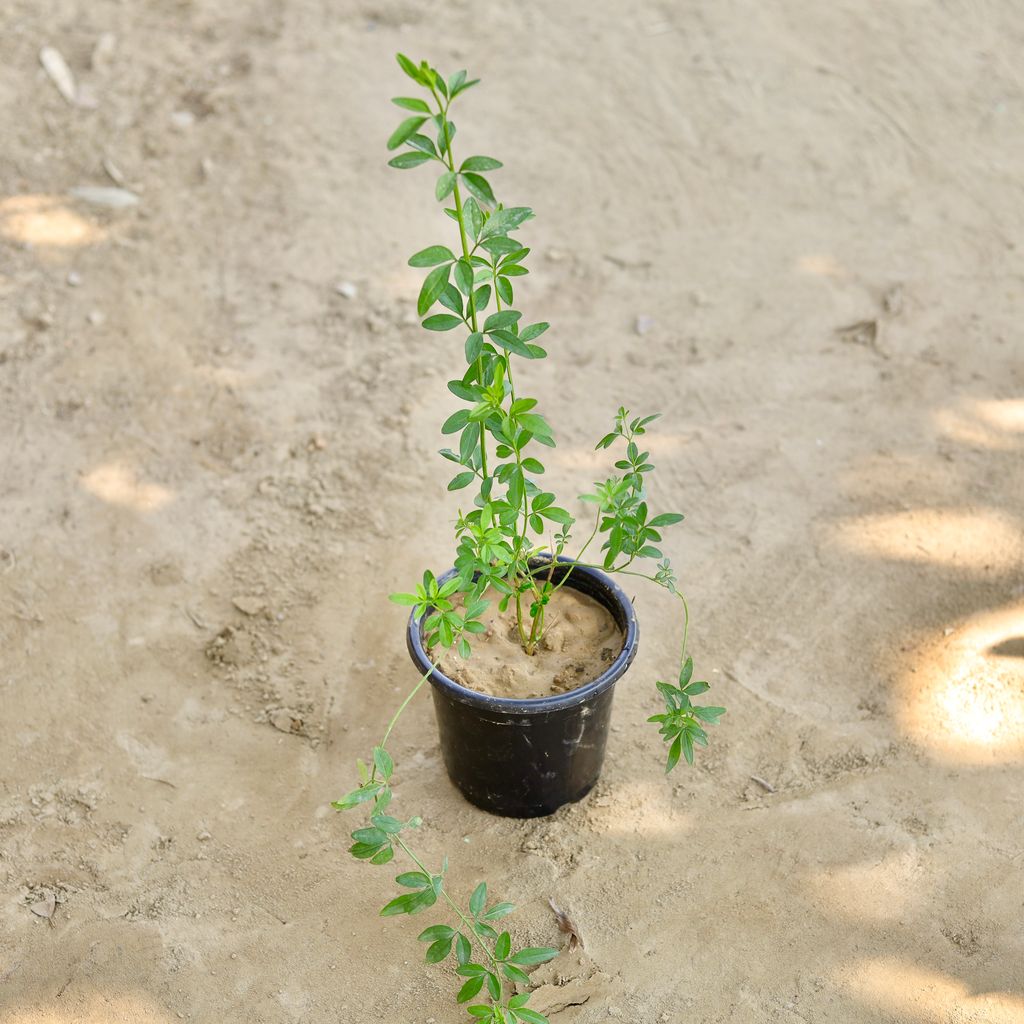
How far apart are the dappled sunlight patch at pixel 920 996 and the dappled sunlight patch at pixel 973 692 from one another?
0.65m

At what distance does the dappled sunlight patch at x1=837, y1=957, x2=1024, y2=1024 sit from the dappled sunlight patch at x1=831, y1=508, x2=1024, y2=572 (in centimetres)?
134

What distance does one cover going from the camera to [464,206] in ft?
6.74

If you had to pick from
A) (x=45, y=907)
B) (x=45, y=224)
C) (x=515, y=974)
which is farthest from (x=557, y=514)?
(x=45, y=224)

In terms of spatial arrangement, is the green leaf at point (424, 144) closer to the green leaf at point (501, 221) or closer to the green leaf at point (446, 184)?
the green leaf at point (446, 184)

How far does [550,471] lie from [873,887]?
1.69 m

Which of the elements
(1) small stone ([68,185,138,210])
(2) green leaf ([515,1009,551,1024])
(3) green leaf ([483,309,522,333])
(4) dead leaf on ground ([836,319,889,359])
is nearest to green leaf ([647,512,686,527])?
(3) green leaf ([483,309,522,333])

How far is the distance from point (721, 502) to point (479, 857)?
4.84ft

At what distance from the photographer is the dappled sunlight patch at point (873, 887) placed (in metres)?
2.54

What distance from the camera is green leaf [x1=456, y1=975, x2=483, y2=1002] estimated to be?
2.09 meters

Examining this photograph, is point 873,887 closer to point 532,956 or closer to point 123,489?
point 532,956

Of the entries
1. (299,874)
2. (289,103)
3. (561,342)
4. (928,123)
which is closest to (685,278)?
(561,342)

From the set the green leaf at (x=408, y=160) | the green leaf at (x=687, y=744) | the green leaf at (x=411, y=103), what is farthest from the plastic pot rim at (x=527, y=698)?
the green leaf at (x=411, y=103)

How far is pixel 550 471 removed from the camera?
373cm

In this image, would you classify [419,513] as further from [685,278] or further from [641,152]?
[641,152]
